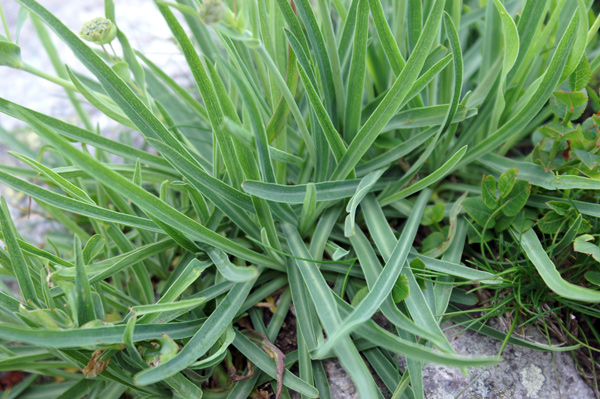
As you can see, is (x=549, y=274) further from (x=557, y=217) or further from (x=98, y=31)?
(x=98, y=31)

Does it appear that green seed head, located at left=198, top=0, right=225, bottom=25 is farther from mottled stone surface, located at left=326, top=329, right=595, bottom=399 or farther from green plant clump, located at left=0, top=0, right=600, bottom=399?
mottled stone surface, located at left=326, top=329, right=595, bottom=399

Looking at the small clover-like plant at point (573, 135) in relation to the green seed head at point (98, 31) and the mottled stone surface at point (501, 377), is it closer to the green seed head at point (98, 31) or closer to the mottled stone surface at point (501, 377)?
the mottled stone surface at point (501, 377)

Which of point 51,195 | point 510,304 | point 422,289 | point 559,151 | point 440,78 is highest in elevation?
point 51,195

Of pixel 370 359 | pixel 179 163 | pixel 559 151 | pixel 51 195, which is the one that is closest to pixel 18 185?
pixel 51 195

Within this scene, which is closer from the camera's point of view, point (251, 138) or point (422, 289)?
point (251, 138)

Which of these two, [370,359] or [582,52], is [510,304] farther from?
[582,52]

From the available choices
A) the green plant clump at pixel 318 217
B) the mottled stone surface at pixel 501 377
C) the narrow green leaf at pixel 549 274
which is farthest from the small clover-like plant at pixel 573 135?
the mottled stone surface at pixel 501 377

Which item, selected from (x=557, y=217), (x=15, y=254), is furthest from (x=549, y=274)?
(x=15, y=254)
